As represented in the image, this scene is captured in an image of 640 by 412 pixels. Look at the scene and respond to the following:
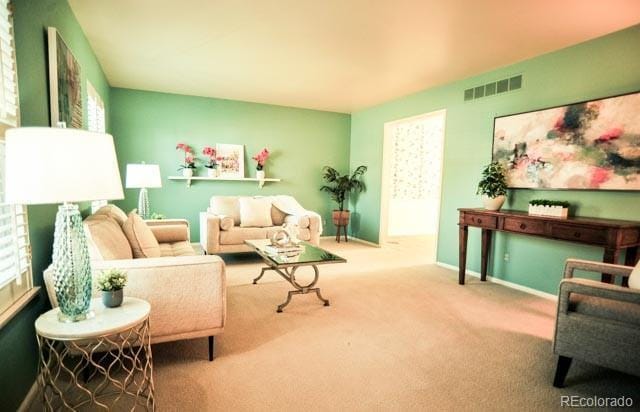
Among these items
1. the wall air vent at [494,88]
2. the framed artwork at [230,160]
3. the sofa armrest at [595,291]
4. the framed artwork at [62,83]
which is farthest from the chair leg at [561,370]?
the framed artwork at [230,160]

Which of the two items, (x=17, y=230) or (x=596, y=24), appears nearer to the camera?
(x=17, y=230)

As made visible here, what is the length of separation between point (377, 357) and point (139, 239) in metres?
1.90

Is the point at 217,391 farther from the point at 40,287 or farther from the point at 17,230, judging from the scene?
the point at 17,230

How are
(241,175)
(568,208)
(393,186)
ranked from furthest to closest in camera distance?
(393,186), (241,175), (568,208)

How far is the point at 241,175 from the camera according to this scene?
5.74 meters

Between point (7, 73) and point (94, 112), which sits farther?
point (94, 112)

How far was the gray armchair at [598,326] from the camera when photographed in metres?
1.66

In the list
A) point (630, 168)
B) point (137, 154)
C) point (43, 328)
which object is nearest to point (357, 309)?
point (43, 328)

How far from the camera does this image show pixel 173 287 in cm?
188

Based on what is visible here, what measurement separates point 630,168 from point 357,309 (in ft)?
8.54

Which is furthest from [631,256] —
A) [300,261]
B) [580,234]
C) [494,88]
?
[300,261]

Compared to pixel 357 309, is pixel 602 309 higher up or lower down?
higher up

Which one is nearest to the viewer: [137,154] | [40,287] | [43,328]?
[43,328]

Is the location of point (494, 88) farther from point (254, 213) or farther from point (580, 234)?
point (254, 213)
